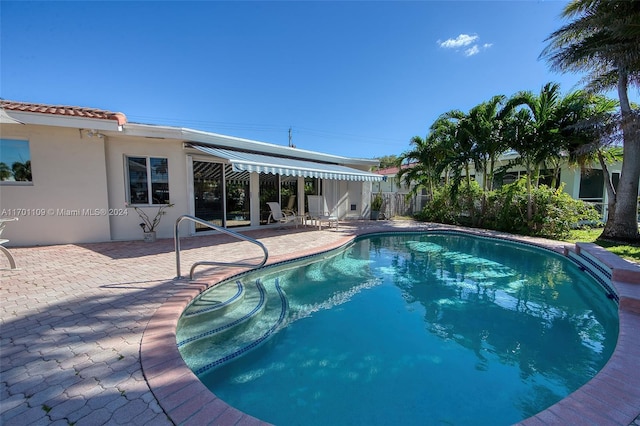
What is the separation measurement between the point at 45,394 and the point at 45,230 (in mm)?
13592

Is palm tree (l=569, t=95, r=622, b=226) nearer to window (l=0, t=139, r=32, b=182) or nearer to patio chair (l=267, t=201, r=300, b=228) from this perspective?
patio chair (l=267, t=201, r=300, b=228)

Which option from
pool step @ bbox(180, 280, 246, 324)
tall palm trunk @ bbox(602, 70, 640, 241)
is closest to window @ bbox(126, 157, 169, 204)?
pool step @ bbox(180, 280, 246, 324)

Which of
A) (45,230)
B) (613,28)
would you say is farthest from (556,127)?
(45,230)

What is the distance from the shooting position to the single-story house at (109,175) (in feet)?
41.4

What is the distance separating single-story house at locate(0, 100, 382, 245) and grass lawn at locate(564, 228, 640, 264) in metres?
15.6

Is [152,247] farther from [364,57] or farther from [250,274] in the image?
[364,57]

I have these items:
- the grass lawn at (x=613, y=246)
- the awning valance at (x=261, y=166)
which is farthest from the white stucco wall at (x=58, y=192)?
the grass lawn at (x=613, y=246)

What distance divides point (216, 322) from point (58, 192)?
41.5 ft

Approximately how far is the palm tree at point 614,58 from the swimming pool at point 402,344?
9.15 m

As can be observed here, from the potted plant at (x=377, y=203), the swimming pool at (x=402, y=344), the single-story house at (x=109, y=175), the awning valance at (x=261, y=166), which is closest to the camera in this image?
the swimming pool at (x=402, y=344)

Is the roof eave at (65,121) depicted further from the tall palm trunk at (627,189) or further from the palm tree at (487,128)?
the tall palm trunk at (627,189)

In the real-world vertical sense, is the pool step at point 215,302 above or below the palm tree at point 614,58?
below

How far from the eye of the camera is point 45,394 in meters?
3.75

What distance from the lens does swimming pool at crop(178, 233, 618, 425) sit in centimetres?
485
